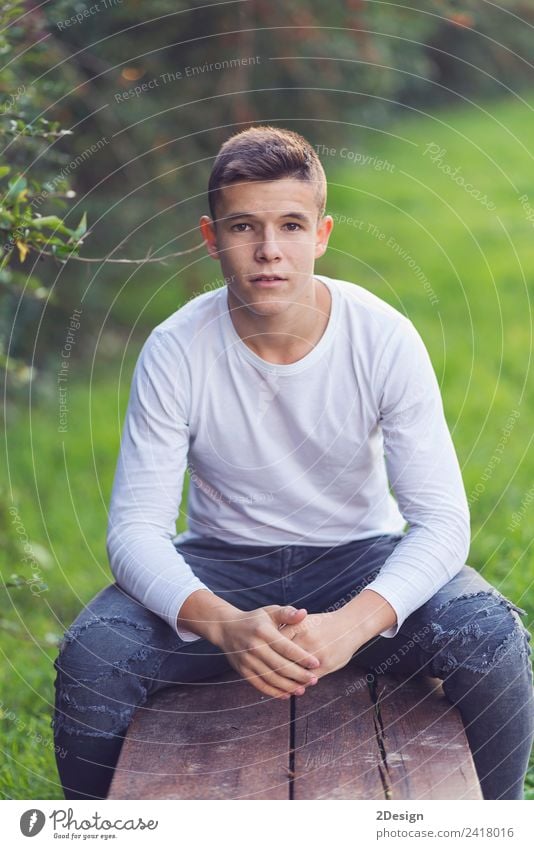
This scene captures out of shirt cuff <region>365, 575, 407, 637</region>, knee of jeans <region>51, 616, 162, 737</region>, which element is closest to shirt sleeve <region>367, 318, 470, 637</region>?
shirt cuff <region>365, 575, 407, 637</region>

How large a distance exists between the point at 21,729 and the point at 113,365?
10.5 feet

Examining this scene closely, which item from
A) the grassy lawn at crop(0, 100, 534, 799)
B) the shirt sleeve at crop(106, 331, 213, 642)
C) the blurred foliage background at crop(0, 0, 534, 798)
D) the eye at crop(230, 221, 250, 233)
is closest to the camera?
the shirt sleeve at crop(106, 331, 213, 642)

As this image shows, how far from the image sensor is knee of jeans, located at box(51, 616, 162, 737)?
6.63ft

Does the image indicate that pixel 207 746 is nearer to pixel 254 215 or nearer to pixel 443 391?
pixel 254 215

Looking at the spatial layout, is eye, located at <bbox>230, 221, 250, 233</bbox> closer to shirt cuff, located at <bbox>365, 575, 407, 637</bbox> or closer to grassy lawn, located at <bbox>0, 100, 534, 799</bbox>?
shirt cuff, located at <bbox>365, 575, 407, 637</bbox>

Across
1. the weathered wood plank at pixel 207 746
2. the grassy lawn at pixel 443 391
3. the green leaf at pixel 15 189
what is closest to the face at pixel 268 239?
the green leaf at pixel 15 189

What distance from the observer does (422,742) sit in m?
1.94

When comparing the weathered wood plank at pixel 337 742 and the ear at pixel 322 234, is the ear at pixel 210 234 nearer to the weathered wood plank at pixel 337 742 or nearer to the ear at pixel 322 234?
the ear at pixel 322 234

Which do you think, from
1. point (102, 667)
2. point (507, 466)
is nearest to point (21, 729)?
point (102, 667)

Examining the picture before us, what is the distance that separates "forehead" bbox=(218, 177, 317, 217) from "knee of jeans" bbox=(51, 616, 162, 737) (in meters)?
0.85

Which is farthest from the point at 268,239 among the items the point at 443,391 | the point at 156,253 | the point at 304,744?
the point at 443,391

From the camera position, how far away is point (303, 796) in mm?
1845

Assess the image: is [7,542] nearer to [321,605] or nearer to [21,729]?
[21,729]

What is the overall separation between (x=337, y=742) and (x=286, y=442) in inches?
24.9
